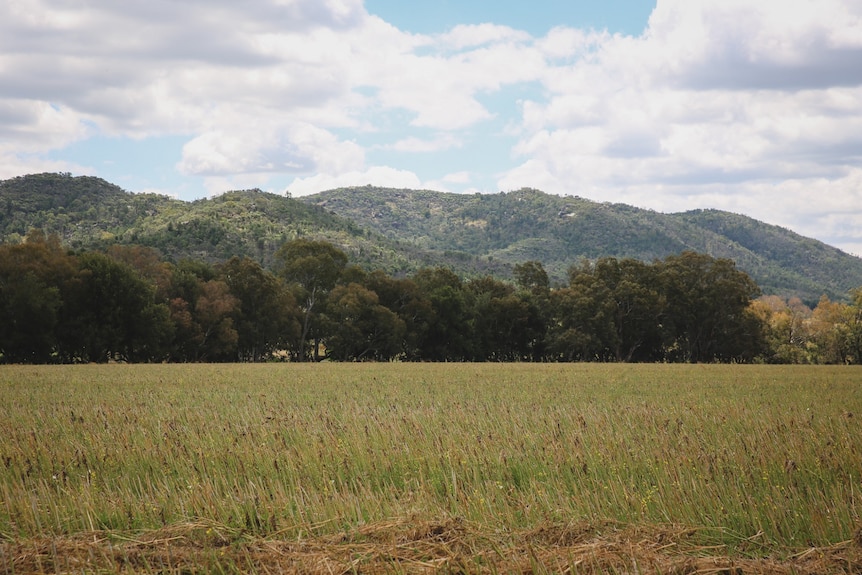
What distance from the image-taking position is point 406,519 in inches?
271

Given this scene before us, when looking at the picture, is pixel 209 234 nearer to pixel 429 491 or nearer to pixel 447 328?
pixel 447 328

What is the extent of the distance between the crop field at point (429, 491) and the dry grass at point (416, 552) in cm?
2

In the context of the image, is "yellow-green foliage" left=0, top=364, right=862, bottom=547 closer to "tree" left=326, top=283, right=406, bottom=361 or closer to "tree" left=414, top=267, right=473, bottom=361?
"tree" left=326, top=283, right=406, bottom=361

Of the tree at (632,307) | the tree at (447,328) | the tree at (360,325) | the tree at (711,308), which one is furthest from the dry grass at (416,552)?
the tree at (711,308)

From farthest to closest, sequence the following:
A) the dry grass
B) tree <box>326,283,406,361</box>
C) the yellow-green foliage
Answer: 1. tree <box>326,283,406,361</box>
2. the yellow-green foliage
3. the dry grass

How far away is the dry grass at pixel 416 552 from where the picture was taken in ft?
18.6

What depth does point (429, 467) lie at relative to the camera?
9531 millimetres

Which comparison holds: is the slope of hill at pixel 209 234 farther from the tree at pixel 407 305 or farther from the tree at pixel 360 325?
the tree at pixel 360 325

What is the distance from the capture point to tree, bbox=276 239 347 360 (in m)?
75.1

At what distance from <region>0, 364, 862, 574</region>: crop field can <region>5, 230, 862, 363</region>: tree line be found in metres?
50.8

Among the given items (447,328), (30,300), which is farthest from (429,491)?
(447,328)

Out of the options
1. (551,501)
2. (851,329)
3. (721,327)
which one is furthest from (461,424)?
(851,329)

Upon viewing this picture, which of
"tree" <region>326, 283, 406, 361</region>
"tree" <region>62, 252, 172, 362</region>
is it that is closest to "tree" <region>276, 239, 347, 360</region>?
"tree" <region>326, 283, 406, 361</region>

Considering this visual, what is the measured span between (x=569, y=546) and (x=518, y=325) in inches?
2878
